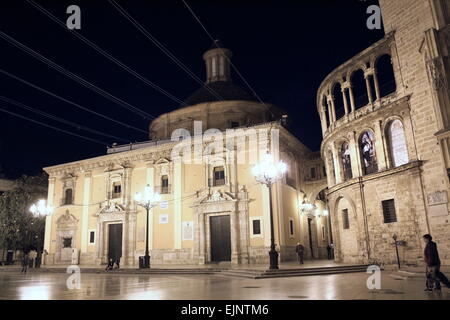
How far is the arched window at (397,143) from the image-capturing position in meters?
17.3

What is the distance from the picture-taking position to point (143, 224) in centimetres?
2628

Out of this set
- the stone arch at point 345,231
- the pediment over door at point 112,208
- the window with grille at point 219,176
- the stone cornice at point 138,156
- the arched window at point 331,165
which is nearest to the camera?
the stone arch at point 345,231

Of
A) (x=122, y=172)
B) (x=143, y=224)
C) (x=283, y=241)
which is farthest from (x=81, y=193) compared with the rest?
(x=283, y=241)

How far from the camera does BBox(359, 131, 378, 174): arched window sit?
1881 cm

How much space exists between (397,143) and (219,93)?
17.0 meters

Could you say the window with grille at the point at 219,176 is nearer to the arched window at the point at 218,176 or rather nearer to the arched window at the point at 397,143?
the arched window at the point at 218,176

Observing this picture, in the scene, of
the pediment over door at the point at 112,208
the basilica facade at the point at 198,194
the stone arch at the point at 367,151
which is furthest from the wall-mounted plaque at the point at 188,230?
the stone arch at the point at 367,151

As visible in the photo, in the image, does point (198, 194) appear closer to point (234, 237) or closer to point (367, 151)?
point (234, 237)

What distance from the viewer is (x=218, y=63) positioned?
1362 inches

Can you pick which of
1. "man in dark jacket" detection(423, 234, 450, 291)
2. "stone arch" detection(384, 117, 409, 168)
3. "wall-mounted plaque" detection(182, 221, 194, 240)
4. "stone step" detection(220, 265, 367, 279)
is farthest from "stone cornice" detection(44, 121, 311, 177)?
"man in dark jacket" detection(423, 234, 450, 291)

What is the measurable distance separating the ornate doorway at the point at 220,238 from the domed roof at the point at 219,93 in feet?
36.2
